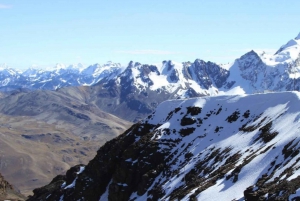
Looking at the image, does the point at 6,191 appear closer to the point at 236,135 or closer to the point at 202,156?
the point at 202,156

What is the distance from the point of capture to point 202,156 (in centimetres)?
8844

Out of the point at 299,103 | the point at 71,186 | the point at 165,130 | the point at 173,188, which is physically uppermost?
the point at 299,103

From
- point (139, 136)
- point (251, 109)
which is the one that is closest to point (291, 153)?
point (251, 109)

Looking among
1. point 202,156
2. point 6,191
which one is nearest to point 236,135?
point 202,156

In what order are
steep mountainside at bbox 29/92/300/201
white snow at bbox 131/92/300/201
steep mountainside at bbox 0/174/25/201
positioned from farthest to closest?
steep mountainside at bbox 0/174/25/201 < white snow at bbox 131/92/300/201 < steep mountainside at bbox 29/92/300/201

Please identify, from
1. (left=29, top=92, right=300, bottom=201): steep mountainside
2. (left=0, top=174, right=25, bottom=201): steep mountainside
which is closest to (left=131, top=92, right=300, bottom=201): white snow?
(left=29, top=92, right=300, bottom=201): steep mountainside

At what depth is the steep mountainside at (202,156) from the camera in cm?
5572

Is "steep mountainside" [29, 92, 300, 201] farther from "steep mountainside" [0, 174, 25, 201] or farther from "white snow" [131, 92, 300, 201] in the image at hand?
"steep mountainside" [0, 174, 25, 201]

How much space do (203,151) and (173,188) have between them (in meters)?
15.0

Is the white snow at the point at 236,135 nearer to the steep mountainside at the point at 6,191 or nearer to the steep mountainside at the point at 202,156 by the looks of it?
the steep mountainside at the point at 202,156

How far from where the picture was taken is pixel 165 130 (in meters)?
108

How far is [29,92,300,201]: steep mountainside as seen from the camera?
55719 millimetres

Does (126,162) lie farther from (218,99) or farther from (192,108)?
(218,99)

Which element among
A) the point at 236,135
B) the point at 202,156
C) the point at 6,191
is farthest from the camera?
the point at 6,191
